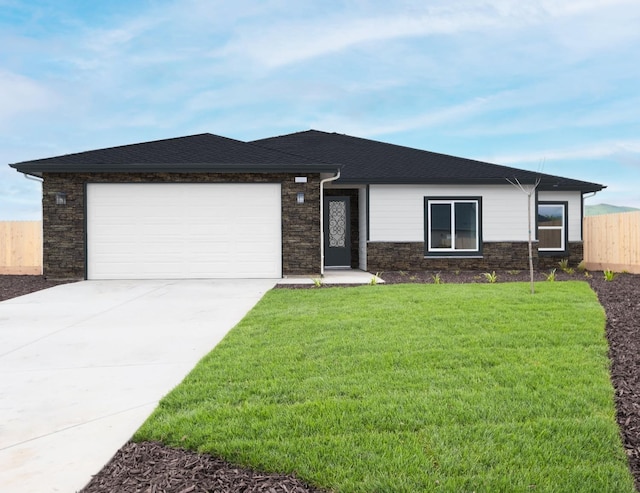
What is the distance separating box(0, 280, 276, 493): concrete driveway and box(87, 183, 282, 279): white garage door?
3054 millimetres

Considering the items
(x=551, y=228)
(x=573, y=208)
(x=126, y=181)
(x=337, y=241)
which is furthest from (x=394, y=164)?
(x=126, y=181)

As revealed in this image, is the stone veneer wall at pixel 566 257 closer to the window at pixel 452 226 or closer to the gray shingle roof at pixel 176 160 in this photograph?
the window at pixel 452 226

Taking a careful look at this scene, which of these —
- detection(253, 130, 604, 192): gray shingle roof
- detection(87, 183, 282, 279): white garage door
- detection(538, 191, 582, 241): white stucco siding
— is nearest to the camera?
detection(87, 183, 282, 279): white garage door

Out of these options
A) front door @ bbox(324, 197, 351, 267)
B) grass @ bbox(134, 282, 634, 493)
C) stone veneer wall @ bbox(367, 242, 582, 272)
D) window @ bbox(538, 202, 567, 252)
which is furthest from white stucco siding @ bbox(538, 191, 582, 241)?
A: grass @ bbox(134, 282, 634, 493)

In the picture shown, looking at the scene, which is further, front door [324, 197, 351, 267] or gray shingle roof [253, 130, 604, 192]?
front door [324, 197, 351, 267]

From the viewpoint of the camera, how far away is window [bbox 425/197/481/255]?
52.3ft

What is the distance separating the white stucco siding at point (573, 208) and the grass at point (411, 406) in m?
12.4

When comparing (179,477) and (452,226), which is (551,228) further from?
(179,477)

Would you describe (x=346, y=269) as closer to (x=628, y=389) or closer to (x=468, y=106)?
(x=468, y=106)

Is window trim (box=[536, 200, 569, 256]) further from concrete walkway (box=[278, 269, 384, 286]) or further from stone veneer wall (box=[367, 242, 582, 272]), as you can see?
concrete walkway (box=[278, 269, 384, 286])

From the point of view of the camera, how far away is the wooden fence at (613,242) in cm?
1543

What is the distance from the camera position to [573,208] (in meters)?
18.0

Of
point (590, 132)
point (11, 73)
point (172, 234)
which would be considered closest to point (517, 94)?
point (590, 132)

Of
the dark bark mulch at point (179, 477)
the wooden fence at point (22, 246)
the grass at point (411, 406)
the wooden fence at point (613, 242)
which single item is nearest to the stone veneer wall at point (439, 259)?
the wooden fence at point (613, 242)
